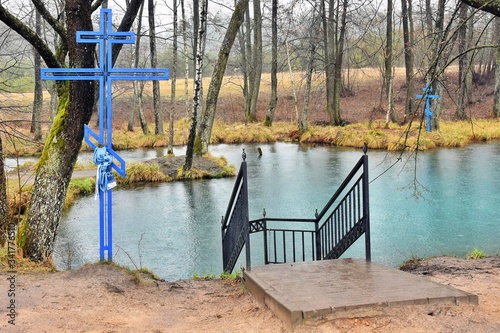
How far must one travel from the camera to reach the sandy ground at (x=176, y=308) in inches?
178

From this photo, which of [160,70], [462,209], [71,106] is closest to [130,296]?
[160,70]

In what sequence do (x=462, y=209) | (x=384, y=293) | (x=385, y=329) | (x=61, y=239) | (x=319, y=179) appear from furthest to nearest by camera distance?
(x=319, y=179) < (x=462, y=209) < (x=61, y=239) < (x=384, y=293) < (x=385, y=329)

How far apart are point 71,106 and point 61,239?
4.74 m

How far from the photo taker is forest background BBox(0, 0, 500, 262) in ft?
25.7

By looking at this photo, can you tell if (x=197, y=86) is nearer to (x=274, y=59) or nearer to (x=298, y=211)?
(x=298, y=211)

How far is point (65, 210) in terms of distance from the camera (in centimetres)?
1498

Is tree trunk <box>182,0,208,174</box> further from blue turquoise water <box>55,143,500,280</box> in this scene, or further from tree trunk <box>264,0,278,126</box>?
tree trunk <box>264,0,278,126</box>

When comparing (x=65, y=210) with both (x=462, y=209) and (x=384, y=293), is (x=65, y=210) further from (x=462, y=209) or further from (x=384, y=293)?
(x=384, y=293)

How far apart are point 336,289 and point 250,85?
1338 inches

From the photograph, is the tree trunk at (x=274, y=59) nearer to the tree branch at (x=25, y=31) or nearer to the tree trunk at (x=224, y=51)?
the tree trunk at (x=224, y=51)

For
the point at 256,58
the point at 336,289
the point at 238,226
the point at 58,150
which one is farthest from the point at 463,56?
the point at 256,58

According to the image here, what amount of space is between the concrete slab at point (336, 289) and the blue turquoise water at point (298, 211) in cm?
171

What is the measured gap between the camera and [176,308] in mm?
5773

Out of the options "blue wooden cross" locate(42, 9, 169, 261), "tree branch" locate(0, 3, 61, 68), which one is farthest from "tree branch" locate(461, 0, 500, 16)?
"tree branch" locate(0, 3, 61, 68)
